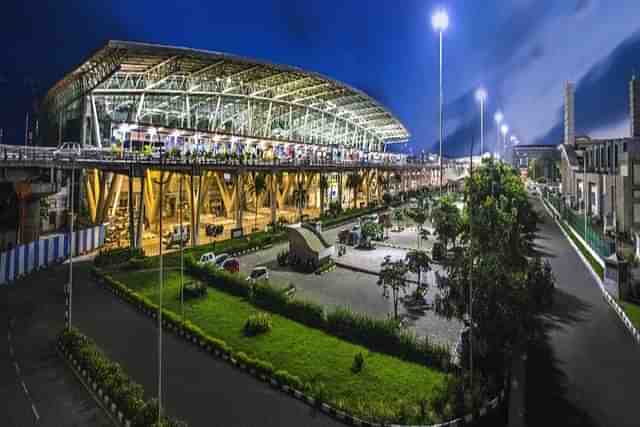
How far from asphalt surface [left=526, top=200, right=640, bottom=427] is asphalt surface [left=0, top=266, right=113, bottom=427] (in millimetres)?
15106

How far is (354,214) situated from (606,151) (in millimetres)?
33492

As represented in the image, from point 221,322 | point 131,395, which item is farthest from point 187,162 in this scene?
point 131,395

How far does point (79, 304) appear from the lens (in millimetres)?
23234

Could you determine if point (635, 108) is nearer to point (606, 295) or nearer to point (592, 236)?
point (592, 236)

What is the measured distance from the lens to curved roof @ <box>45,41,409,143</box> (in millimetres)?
51969

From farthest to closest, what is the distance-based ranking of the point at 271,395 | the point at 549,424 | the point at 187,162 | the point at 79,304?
the point at 187,162
the point at 79,304
the point at 271,395
the point at 549,424

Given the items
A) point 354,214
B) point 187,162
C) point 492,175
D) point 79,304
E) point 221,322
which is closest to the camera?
point 221,322

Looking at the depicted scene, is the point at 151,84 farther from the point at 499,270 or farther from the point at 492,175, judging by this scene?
the point at 499,270

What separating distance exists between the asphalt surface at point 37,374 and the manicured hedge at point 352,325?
9707 millimetres

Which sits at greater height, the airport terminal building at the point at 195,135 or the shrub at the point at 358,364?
the airport terminal building at the point at 195,135

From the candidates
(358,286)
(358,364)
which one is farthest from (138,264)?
(358,364)

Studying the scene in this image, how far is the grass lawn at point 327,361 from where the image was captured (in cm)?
1352

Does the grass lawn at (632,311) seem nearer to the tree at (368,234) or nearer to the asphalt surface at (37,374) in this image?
the tree at (368,234)

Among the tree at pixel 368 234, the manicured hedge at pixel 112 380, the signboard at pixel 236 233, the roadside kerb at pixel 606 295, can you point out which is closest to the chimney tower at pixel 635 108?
the roadside kerb at pixel 606 295
